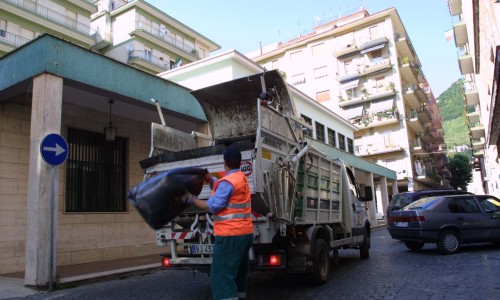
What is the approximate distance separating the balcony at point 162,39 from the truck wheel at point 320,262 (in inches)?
1374

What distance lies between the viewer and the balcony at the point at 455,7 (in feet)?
95.1

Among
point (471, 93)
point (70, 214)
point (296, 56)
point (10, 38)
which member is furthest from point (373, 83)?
point (70, 214)

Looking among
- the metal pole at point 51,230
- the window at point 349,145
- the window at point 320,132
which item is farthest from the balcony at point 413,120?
the metal pole at point 51,230

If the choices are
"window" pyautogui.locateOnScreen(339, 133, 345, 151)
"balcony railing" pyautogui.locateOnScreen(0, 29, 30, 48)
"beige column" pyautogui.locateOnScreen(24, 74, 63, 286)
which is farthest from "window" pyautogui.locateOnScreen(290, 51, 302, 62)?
"beige column" pyautogui.locateOnScreen(24, 74, 63, 286)

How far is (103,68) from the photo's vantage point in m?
8.30

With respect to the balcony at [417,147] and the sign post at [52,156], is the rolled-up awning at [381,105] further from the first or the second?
the sign post at [52,156]

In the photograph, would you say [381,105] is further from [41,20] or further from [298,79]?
[41,20]

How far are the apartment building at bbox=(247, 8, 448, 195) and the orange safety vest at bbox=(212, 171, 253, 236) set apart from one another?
124ft

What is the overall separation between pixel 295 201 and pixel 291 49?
42419 mm

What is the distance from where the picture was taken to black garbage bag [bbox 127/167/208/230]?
150 inches

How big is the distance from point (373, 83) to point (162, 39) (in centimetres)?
2271

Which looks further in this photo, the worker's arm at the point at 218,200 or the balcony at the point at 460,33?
the balcony at the point at 460,33

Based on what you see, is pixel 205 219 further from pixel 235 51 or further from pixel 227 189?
pixel 235 51

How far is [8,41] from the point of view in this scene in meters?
28.5
